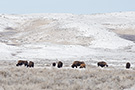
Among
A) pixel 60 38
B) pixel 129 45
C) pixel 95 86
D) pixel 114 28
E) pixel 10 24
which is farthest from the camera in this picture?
pixel 10 24

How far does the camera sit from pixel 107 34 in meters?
72.1

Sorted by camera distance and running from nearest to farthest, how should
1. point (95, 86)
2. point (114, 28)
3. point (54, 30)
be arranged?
point (95, 86) → point (54, 30) → point (114, 28)

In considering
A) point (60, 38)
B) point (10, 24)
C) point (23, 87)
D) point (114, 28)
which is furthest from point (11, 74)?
point (10, 24)

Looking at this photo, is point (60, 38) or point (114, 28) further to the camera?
point (114, 28)

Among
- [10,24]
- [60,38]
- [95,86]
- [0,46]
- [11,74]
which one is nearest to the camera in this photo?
[95,86]

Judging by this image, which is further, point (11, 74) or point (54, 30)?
point (54, 30)

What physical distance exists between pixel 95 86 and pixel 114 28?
7691 cm

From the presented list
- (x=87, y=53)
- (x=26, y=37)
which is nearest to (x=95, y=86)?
(x=87, y=53)

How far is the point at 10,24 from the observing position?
102 m

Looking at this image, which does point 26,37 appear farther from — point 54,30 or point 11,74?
point 11,74

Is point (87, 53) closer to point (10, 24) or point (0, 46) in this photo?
point (0, 46)

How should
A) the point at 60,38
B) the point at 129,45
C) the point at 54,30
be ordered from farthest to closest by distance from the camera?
the point at 54,30 < the point at 60,38 < the point at 129,45

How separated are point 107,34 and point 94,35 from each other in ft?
10.1

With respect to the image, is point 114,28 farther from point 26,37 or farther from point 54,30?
point 26,37
